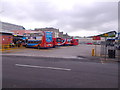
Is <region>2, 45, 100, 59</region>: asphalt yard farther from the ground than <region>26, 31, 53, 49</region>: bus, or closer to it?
closer to it

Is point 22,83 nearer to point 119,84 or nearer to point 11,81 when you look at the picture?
point 11,81

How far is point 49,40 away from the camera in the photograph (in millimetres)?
24734

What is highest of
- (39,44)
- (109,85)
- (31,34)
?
(31,34)

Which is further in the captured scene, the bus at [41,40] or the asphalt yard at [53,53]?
the bus at [41,40]

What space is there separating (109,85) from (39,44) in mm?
20413

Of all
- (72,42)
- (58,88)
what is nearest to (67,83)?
(58,88)

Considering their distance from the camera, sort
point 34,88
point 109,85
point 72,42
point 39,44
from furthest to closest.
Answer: point 72,42, point 39,44, point 109,85, point 34,88

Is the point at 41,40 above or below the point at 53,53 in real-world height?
Result: above

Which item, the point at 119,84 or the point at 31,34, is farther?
the point at 31,34

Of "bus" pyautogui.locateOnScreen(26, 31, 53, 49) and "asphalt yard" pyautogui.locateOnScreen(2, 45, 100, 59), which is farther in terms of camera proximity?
"bus" pyautogui.locateOnScreen(26, 31, 53, 49)

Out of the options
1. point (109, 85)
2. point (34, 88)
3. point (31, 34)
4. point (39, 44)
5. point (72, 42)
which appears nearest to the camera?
point (34, 88)

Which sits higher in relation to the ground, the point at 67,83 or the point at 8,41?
the point at 8,41

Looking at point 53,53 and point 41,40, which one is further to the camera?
point 41,40

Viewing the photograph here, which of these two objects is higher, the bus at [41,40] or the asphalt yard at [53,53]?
the bus at [41,40]
